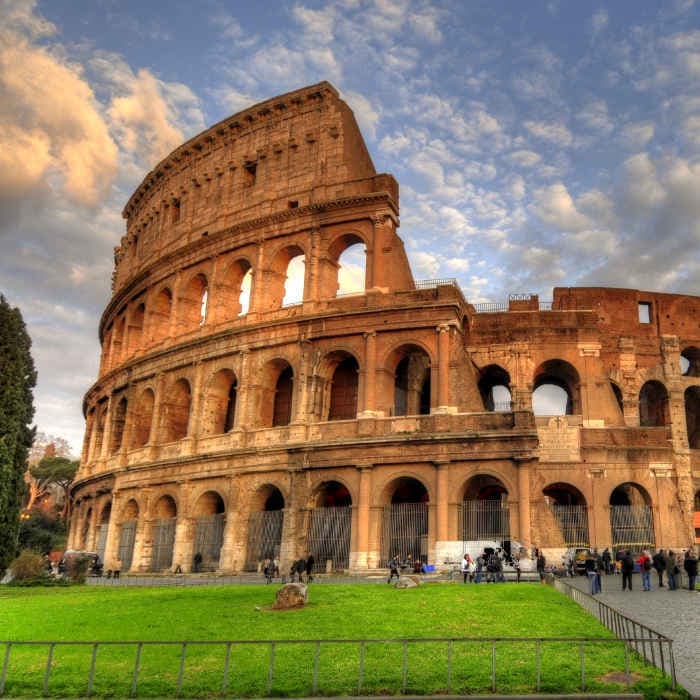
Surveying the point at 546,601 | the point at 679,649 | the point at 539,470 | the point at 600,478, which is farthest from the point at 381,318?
the point at 679,649

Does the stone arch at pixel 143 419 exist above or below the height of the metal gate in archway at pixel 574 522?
above

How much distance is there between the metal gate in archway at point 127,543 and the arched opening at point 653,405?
70.2ft

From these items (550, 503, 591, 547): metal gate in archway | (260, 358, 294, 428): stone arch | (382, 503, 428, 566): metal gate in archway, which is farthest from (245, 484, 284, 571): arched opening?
(550, 503, 591, 547): metal gate in archway

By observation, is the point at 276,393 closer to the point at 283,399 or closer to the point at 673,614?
the point at 283,399

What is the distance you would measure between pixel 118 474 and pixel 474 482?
15.2m

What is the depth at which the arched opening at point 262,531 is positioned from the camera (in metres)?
24.2

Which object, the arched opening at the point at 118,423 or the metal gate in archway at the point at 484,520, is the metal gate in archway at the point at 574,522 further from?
the arched opening at the point at 118,423

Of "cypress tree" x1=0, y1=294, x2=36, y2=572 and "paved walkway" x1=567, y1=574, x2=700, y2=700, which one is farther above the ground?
"cypress tree" x1=0, y1=294, x2=36, y2=572

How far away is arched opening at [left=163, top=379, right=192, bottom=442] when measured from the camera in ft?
96.7

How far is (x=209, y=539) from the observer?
2584cm

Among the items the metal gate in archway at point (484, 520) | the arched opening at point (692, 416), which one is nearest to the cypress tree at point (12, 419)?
the metal gate in archway at point (484, 520)

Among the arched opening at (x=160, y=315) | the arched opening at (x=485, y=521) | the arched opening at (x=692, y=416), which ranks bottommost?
the arched opening at (x=485, y=521)

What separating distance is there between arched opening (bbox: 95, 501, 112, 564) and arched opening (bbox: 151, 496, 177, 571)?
332 centimetres

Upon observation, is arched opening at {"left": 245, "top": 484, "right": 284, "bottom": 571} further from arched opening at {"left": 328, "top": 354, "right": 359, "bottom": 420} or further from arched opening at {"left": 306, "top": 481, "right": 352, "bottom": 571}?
arched opening at {"left": 328, "top": 354, "right": 359, "bottom": 420}
